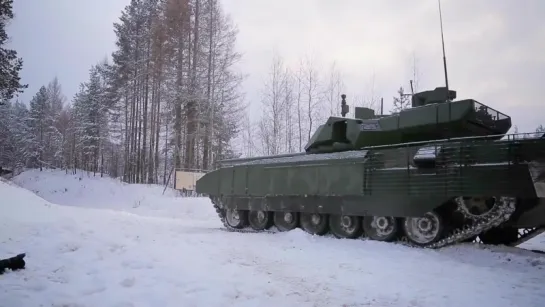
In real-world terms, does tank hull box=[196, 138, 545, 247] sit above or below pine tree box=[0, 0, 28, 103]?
below

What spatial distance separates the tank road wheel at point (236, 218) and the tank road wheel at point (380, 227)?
4.45m

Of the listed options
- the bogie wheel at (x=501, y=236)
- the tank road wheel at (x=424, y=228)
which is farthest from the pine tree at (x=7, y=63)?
the bogie wheel at (x=501, y=236)

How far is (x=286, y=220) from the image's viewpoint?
11336mm

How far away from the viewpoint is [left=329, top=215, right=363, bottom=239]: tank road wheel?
9.52m

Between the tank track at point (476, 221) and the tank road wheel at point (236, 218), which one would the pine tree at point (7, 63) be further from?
the tank track at point (476, 221)

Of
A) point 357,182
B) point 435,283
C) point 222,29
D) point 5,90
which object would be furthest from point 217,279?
point 222,29

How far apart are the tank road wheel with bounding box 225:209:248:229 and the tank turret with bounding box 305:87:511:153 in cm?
348

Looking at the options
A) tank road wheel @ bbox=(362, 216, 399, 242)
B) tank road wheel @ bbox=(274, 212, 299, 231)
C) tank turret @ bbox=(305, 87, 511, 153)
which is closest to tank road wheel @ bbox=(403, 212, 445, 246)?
tank road wheel @ bbox=(362, 216, 399, 242)

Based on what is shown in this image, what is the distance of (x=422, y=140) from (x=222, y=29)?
18049 mm

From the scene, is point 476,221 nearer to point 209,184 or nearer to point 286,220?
point 286,220

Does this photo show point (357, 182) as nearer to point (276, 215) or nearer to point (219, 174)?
point (276, 215)

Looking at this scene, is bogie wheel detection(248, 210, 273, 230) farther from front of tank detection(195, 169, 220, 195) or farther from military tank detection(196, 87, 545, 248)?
front of tank detection(195, 169, 220, 195)

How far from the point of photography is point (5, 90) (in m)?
15.0

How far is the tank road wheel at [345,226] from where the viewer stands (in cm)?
952
